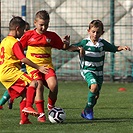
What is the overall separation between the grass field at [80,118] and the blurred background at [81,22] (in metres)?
2.67

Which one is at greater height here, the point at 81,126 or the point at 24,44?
the point at 24,44

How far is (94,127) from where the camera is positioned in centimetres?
814

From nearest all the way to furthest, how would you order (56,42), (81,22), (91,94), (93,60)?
1. (56,42)
2. (91,94)
3. (93,60)
4. (81,22)

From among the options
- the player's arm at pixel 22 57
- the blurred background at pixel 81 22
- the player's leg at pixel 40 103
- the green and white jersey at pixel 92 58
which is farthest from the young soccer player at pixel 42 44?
the blurred background at pixel 81 22

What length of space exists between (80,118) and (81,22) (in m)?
8.54

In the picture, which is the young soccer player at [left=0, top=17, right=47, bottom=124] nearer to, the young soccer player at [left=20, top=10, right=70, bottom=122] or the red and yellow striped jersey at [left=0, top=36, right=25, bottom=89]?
the red and yellow striped jersey at [left=0, top=36, right=25, bottom=89]

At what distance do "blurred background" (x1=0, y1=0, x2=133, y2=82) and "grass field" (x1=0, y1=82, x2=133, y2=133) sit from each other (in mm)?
2668

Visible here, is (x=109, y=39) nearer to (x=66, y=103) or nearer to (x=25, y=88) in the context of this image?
(x=66, y=103)

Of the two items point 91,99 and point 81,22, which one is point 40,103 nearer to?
point 91,99

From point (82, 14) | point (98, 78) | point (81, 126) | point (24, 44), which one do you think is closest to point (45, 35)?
point (24, 44)

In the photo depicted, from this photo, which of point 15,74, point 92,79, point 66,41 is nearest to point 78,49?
point 66,41

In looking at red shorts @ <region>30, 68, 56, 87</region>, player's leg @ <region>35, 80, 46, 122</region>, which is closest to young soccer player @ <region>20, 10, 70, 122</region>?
red shorts @ <region>30, 68, 56, 87</region>

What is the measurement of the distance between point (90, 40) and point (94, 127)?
2.03m

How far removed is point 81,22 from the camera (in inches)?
695
